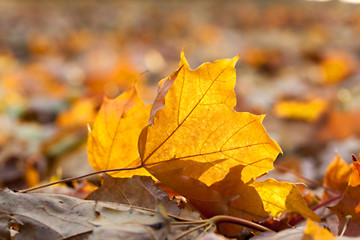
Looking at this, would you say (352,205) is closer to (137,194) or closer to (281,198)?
(281,198)

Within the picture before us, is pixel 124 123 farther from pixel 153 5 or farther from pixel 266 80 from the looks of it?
pixel 153 5

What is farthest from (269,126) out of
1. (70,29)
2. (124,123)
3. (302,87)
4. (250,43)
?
(70,29)

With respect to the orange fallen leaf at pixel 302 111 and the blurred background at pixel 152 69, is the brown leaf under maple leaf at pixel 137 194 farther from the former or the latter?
the orange fallen leaf at pixel 302 111

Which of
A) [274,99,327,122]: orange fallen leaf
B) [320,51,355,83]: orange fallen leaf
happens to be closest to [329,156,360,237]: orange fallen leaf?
[274,99,327,122]: orange fallen leaf

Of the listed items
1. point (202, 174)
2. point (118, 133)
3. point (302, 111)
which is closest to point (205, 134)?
point (202, 174)

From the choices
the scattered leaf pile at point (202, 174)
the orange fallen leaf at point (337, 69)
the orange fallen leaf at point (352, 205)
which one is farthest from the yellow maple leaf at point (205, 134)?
the orange fallen leaf at point (337, 69)
